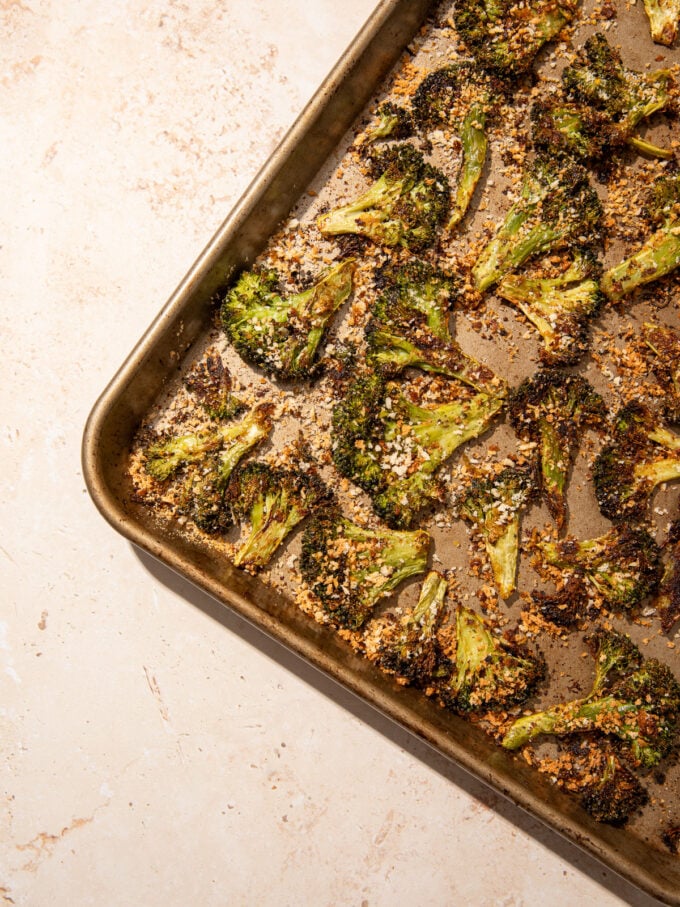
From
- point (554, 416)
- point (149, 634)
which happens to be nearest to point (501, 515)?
point (554, 416)

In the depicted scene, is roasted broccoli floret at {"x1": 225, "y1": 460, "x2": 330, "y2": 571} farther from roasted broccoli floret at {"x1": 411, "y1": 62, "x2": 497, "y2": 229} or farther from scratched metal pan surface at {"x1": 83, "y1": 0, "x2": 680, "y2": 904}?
roasted broccoli floret at {"x1": 411, "y1": 62, "x2": 497, "y2": 229}

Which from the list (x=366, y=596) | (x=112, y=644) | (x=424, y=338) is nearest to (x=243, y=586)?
(x=366, y=596)

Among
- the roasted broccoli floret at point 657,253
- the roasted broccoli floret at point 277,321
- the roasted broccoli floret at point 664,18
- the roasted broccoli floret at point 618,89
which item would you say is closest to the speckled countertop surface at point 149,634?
the roasted broccoli floret at point 277,321

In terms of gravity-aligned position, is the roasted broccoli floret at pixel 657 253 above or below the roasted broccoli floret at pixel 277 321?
above

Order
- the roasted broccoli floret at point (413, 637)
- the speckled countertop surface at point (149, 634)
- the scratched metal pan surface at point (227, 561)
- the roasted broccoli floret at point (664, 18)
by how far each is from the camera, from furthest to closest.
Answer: the speckled countertop surface at point (149, 634) → the roasted broccoli floret at point (664, 18) → the roasted broccoli floret at point (413, 637) → the scratched metal pan surface at point (227, 561)

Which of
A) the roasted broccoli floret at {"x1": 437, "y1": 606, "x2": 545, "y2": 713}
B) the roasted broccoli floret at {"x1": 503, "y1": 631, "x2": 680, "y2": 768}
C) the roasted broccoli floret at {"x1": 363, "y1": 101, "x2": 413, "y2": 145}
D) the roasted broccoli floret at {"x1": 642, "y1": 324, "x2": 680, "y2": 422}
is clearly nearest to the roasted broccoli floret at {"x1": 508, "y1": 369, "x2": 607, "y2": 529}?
the roasted broccoli floret at {"x1": 642, "y1": 324, "x2": 680, "y2": 422}

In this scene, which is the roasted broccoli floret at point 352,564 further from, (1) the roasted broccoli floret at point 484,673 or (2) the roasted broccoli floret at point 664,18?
(2) the roasted broccoli floret at point 664,18

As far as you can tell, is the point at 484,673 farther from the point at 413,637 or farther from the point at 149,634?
the point at 149,634
